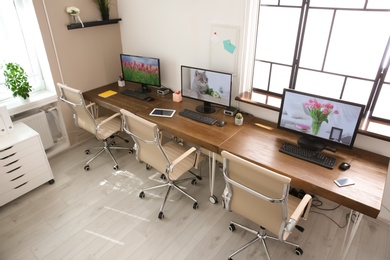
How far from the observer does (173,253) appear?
2.22 metres

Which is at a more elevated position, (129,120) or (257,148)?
(129,120)

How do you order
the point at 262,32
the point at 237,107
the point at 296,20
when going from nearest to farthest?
the point at 296,20 → the point at 262,32 → the point at 237,107

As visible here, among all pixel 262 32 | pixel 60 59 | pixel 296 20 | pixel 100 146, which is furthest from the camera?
pixel 100 146

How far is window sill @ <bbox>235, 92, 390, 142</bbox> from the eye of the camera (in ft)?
7.01

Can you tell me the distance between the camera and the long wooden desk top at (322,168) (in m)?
1.77

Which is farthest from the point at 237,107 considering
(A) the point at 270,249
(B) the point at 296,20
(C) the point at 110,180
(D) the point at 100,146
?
(D) the point at 100,146

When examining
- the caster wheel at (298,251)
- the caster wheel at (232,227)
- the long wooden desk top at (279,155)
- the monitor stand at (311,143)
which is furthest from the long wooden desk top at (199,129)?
the caster wheel at (298,251)

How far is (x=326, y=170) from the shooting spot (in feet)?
6.58

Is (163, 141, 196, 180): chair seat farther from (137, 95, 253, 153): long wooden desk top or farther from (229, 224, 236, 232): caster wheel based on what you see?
(229, 224, 236, 232): caster wheel

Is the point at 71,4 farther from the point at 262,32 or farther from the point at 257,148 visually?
the point at 257,148

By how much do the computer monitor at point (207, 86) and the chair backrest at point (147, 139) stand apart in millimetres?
818

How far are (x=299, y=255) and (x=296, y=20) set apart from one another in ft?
7.01

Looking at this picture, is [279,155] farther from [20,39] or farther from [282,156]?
[20,39]

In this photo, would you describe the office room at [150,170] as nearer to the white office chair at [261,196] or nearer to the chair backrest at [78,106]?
the white office chair at [261,196]
